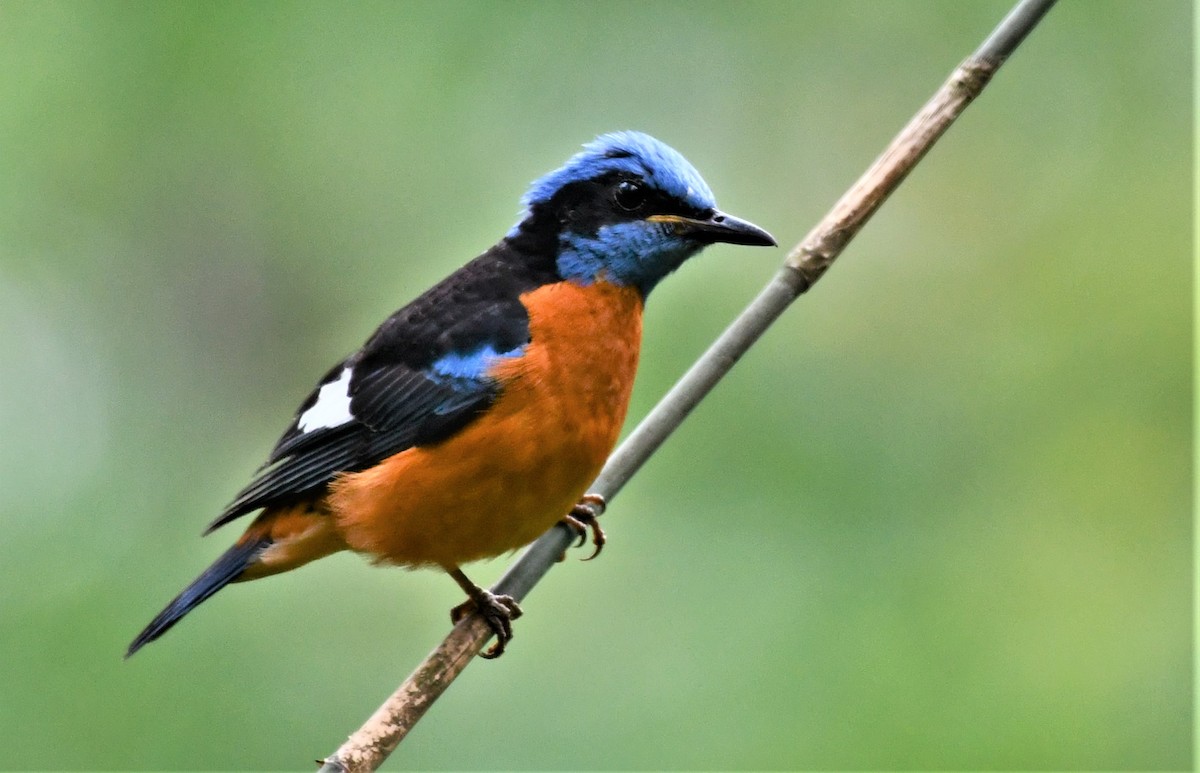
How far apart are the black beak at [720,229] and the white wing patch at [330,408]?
1.01m

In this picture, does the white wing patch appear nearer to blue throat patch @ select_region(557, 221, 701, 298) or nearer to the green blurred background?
the green blurred background

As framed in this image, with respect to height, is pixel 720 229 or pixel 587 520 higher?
pixel 720 229

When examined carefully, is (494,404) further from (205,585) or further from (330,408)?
(205,585)

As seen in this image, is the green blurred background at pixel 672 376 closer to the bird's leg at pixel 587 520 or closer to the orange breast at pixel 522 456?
the bird's leg at pixel 587 520

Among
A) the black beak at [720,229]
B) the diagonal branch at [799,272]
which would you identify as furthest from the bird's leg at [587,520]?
the black beak at [720,229]

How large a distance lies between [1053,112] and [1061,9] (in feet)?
1.27

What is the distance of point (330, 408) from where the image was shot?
3592 mm

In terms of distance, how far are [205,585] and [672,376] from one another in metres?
1.50

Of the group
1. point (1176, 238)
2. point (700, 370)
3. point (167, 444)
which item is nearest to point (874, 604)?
point (700, 370)

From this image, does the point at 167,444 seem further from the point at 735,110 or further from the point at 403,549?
the point at 735,110

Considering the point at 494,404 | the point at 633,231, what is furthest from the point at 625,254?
the point at 494,404

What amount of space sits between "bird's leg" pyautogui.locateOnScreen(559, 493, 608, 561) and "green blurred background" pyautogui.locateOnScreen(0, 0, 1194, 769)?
8 cm

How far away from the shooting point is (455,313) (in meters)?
3.49

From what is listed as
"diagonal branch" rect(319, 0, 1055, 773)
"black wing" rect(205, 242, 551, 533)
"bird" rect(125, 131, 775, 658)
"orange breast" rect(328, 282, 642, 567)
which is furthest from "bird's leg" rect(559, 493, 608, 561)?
"diagonal branch" rect(319, 0, 1055, 773)
